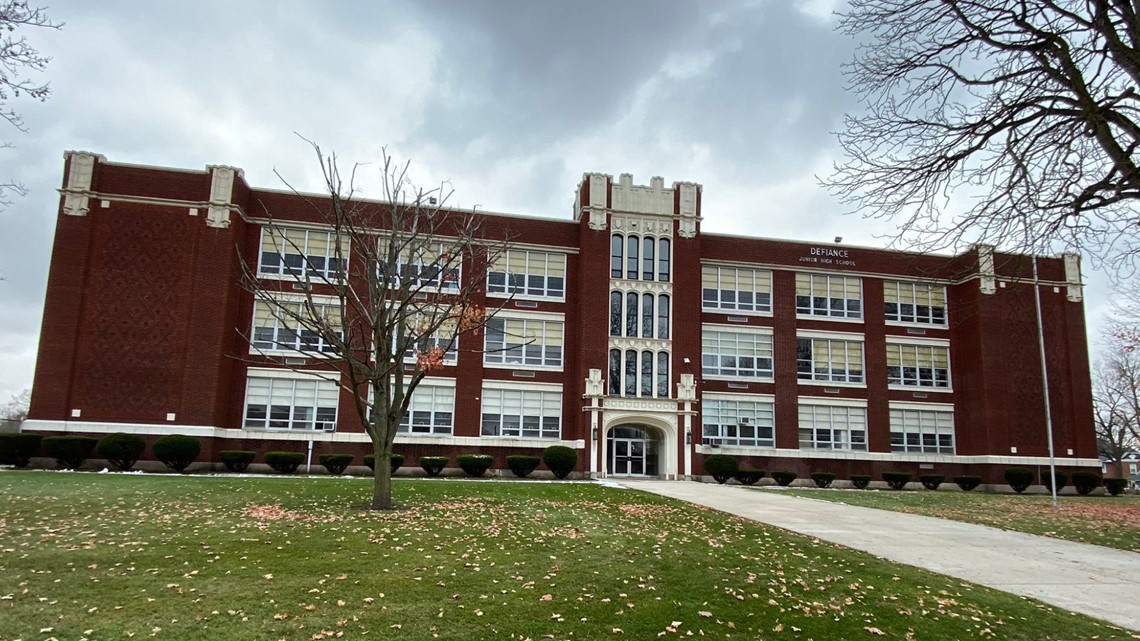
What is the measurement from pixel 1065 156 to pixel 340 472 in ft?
89.7

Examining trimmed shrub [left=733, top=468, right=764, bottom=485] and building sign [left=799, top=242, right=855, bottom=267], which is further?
building sign [left=799, top=242, right=855, bottom=267]

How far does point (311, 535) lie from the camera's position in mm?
11375

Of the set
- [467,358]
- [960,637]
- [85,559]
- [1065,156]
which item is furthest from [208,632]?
[467,358]

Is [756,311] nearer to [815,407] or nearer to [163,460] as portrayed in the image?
[815,407]

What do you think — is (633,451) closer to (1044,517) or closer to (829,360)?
(829,360)

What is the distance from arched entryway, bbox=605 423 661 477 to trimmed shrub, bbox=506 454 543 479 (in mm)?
4780

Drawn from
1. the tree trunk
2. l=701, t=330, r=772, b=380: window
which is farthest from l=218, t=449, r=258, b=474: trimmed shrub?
l=701, t=330, r=772, b=380: window

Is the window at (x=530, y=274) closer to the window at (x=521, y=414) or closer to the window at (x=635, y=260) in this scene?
the window at (x=635, y=260)

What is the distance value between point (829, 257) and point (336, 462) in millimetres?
26192

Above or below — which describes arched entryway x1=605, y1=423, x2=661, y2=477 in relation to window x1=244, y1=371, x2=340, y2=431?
below

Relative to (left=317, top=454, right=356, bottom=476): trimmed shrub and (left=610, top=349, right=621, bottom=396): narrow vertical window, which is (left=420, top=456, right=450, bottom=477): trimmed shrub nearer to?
(left=317, top=454, right=356, bottom=476): trimmed shrub

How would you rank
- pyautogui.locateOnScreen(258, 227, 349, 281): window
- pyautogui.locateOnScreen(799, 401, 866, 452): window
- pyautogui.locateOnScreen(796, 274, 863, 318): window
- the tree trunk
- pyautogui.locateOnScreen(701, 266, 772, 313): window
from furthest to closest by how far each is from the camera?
1. pyautogui.locateOnScreen(796, 274, 863, 318): window
2. pyautogui.locateOnScreen(701, 266, 772, 313): window
3. pyautogui.locateOnScreen(799, 401, 866, 452): window
4. pyautogui.locateOnScreen(258, 227, 349, 281): window
5. the tree trunk

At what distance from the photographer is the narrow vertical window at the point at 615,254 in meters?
36.6

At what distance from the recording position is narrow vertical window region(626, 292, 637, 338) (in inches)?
1420
